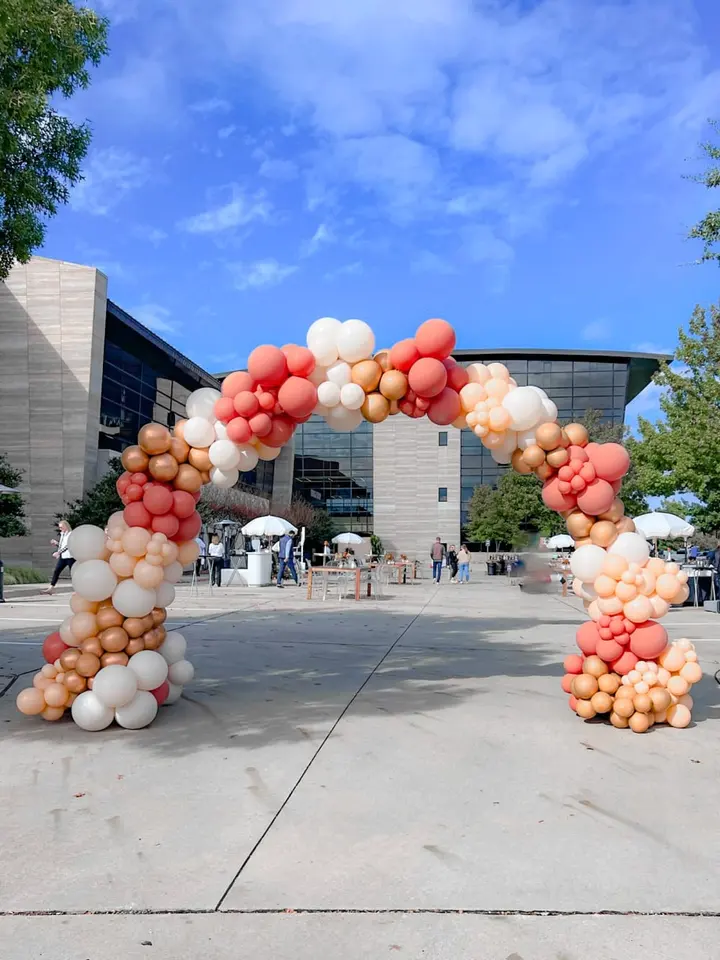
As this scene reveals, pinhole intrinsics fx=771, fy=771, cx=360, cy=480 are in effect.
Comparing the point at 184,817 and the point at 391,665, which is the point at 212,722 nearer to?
the point at 184,817

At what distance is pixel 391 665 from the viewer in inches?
338

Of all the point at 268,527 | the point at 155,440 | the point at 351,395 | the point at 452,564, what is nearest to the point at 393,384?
the point at 351,395

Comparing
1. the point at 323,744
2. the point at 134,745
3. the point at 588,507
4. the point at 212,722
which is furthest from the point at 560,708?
the point at 134,745

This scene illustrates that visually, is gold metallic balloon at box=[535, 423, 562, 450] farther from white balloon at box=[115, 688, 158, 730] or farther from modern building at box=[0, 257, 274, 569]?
modern building at box=[0, 257, 274, 569]

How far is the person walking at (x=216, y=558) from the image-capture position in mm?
22747

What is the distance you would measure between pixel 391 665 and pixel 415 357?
395 cm

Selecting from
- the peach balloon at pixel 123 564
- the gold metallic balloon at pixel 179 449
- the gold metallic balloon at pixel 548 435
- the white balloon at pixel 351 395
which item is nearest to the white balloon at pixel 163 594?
the peach balloon at pixel 123 564

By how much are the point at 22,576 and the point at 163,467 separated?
22.5 meters

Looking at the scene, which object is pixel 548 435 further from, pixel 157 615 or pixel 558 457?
pixel 157 615

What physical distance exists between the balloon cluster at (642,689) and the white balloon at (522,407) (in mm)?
1794

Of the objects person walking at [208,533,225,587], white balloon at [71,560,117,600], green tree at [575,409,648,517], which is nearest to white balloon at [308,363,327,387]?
white balloon at [71,560,117,600]

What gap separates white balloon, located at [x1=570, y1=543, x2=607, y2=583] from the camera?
607cm

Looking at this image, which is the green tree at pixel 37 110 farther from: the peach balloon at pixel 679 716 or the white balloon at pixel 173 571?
the peach balloon at pixel 679 716

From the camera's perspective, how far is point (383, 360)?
6.20 metres
